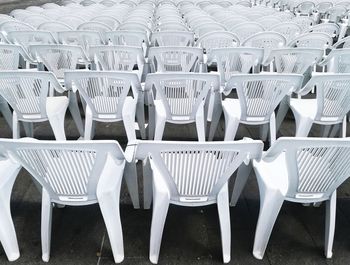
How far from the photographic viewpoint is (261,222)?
78.4 inches

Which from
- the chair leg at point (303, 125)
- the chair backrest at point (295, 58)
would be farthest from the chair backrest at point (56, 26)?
the chair leg at point (303, 125)

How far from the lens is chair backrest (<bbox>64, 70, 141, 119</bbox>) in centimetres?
255

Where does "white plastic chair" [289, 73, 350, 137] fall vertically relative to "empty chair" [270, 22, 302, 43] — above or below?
below

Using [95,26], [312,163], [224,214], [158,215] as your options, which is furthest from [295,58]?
[95,26]

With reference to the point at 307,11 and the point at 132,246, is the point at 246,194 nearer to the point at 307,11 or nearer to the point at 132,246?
the point at 132,246

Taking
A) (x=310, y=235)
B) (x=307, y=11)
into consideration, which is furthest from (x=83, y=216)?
(x=307, y=11)

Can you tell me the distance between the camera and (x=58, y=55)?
11.9 feet

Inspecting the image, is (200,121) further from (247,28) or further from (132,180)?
(247,28)

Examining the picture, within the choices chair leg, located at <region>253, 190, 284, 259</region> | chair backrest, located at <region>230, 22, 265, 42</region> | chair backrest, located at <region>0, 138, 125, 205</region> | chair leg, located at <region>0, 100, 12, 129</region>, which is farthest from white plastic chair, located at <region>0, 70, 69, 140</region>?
chair backrest, located at <region>230, 22, 265, 42</region>

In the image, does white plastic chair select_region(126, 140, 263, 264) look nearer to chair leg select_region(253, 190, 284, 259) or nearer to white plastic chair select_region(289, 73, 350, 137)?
chair leg select_region(253, 190, 284, 259)

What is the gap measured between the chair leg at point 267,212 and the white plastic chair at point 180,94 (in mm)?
1130

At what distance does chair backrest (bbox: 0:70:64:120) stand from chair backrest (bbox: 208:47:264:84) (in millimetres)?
1868

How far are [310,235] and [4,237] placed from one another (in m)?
2.35

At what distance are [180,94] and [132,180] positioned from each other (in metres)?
1.00
